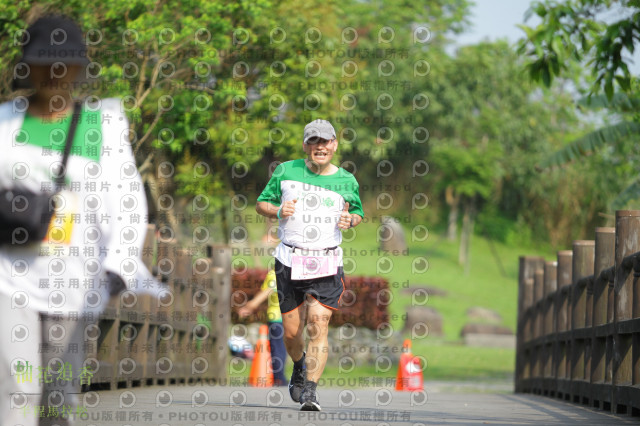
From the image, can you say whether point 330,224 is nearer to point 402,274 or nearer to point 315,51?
point 315,51

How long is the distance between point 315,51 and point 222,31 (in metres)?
3.66

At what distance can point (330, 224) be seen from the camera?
7500 millimetres

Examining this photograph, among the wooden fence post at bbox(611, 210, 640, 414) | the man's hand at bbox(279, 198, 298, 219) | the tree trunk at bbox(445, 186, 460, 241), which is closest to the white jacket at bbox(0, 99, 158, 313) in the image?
the man's hand at bbox(279, 198, 298, 219)

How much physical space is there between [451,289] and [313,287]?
37.0m

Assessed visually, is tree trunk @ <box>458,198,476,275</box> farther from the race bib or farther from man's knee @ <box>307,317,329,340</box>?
the race bib

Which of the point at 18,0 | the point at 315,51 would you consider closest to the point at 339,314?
the point at 315,51

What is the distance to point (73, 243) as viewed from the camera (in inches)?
154

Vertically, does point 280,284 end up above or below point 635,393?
above

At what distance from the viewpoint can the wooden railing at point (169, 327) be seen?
925cm

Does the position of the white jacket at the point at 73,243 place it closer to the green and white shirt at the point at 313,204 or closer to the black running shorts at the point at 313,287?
the green and white shirt at the point at 313,204

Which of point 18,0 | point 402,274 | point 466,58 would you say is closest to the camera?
point 18,0

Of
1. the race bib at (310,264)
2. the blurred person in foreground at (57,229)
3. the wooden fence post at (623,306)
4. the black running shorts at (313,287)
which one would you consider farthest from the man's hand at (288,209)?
the blurred person in foreground at (57,229)

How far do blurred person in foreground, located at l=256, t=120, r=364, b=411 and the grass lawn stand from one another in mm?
12936

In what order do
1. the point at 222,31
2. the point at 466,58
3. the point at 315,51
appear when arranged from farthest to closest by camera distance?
the point at 466,58 → the point at 315,51 → the point at 222,31
